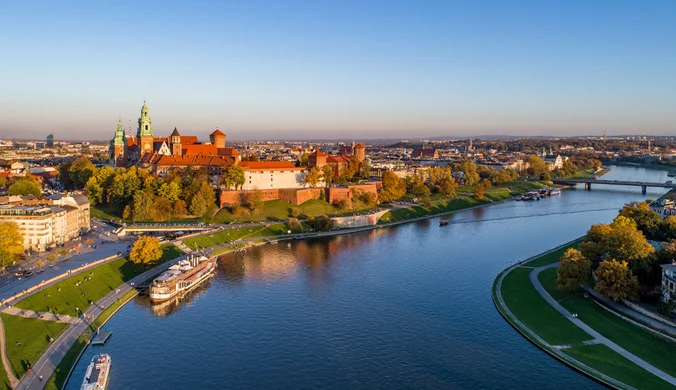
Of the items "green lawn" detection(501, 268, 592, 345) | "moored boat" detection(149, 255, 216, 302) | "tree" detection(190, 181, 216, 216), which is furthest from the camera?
"tree" detection(190, 181, 216, 216)

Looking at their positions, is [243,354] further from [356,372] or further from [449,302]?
[449,302]

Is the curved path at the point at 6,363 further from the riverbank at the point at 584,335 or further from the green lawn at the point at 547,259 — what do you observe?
the green lawn at the point at 547,259

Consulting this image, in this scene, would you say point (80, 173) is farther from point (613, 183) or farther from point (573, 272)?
point (613, 183)

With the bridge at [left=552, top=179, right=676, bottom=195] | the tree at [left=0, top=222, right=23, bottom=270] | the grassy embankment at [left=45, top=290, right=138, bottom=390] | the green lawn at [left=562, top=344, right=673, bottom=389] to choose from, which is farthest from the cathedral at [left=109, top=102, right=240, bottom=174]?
the bridge at [left=552, top=179, right=676, bottom=195]

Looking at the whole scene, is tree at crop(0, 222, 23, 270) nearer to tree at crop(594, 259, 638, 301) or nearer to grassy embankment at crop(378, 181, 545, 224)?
grassy embankment at crop(378, 181, 545, 224)

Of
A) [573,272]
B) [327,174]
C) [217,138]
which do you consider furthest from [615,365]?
Answer: [217,138]

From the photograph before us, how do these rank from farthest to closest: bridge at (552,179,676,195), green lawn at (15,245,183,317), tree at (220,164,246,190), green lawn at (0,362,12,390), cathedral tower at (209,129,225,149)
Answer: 1. bridge at (552,179,676,195)
2. cathedral tower at (209,129,225,149)
3. tree at (220,164,246,190)
4. green lawn at (15,245,183,317)
5. green lawn at (0,362,12,390)

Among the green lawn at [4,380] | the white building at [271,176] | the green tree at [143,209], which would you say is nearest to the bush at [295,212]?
the white building at [271,176]
